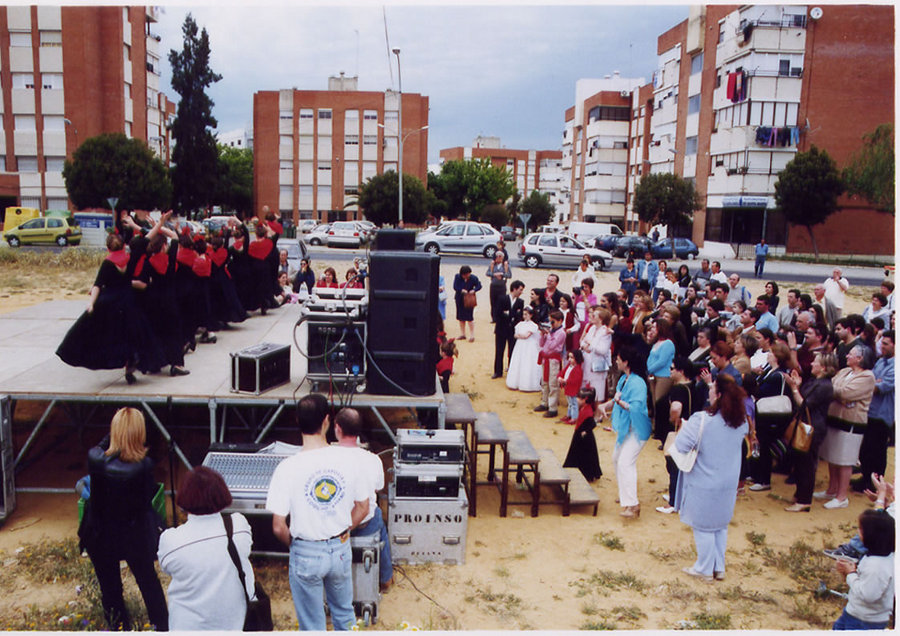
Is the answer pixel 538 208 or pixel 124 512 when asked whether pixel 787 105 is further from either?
pixel 124 512

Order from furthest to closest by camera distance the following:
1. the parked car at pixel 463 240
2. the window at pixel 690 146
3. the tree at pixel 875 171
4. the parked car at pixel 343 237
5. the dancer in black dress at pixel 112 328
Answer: the window at pixel 690 146 → the parked car at pixel 343 237 → the tree at pixel 875 171 → the parked car at pixel 463 240 → the dancer in black dress at pixel 112 328

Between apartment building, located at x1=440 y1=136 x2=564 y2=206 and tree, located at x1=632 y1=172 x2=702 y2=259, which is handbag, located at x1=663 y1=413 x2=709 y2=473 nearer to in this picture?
tree, located at x1=632 y1=172 x2=702 y2=259

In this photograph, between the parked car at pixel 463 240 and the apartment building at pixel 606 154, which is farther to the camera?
the apartment building at pixel 606 154

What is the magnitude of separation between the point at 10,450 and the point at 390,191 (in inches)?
1797

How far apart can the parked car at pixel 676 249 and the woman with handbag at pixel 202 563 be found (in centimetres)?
3622

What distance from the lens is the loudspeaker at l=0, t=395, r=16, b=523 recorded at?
6.07 meters

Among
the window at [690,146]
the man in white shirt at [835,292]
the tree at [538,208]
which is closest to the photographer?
the man in white shirt at [835,292]

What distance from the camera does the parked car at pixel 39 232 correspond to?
3291cm

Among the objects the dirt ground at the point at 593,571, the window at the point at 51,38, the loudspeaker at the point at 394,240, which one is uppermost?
the window at the point at 51,38

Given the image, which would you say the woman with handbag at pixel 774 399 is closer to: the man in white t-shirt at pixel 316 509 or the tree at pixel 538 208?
the man in white t-shirt at pixel 316 509

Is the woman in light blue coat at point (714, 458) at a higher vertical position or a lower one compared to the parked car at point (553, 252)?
lower

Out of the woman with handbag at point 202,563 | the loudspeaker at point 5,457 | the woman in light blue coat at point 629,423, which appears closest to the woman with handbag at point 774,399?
the woman in light blue coat at point 629,423

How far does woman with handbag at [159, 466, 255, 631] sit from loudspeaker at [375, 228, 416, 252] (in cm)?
359

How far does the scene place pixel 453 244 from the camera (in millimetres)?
31188
